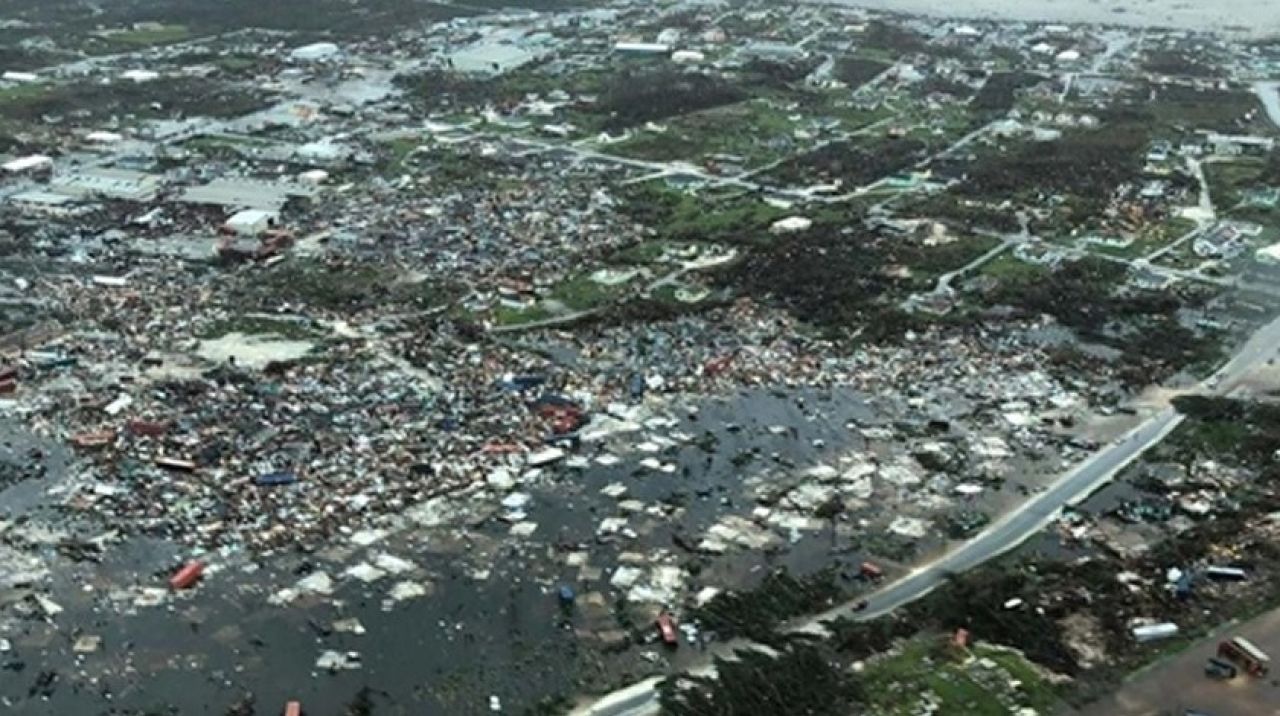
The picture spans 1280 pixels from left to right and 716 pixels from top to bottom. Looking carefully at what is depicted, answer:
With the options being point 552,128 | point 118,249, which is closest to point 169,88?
point 552,128

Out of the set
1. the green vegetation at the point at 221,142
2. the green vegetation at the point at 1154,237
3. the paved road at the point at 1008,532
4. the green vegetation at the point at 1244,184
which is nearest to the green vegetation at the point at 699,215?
the green vegetation at the point at 1154,237

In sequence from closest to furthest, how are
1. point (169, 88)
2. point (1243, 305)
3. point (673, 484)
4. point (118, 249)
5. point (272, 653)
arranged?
point (272, 653), point (673, 484), point (1243, 305), point (118, 249), point (169, 88)

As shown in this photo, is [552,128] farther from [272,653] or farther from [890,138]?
[272,653]

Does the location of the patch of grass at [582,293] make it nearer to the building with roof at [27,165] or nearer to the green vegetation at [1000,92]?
the building with roof at [27,165]

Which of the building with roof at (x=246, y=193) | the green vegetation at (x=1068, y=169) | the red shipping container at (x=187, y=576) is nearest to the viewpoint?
the red shipping container at (x=187, y=576)

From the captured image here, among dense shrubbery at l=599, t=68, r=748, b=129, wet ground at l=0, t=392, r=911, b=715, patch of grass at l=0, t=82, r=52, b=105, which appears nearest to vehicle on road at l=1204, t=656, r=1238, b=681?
wet ground at l=0, t=392, r=911, b=715

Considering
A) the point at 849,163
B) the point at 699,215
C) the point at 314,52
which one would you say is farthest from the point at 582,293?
the point at 314,52
